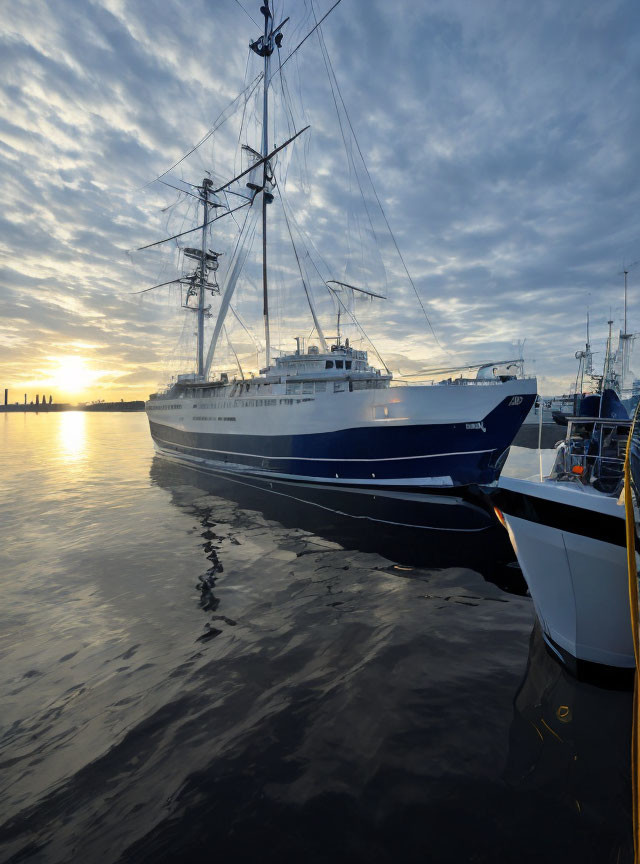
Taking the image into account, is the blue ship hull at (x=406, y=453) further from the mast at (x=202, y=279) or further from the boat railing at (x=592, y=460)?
the mast at (x=202, y=279)

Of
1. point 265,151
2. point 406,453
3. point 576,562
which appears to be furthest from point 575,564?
point 265,151

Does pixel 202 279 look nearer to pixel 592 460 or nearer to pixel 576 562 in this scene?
pixel 592 460

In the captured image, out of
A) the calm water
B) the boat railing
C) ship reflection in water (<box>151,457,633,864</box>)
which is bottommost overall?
the calm water

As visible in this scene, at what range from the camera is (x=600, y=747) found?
13.9ft

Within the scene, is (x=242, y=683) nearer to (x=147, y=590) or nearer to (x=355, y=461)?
(x=147, y=590)

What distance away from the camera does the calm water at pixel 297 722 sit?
3.46 meters

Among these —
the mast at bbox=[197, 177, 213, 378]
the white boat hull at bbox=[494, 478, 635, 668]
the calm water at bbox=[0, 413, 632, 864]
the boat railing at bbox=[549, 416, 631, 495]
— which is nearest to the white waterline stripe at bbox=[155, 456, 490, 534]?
the calm water at bbox=[0, 413, 632, 864]

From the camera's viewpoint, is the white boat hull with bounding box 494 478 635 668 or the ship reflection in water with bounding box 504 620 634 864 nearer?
the ship reflection in water with bounding box 504 620 634 864

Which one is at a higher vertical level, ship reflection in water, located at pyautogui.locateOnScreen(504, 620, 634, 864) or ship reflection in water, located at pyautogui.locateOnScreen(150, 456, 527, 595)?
ship reflection in water, located at pyautogui.locateOnScreen(504, 620, 634, 864)

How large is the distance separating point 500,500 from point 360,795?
13.3 feet

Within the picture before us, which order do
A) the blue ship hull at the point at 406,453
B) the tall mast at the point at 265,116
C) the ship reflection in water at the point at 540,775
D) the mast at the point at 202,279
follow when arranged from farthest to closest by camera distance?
the mast at the point at 202,279 → the tall mast at the point at 265,116 → the blue ship hull at the point at 406,453 → the ship reflection in water at the point at 540,775

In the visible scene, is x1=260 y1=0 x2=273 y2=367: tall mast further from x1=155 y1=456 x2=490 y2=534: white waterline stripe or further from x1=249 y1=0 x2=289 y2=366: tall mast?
x1=155 y1=456 x2=490 y2=534: white waterline stripe

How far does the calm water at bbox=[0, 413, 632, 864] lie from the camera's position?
3459 mm

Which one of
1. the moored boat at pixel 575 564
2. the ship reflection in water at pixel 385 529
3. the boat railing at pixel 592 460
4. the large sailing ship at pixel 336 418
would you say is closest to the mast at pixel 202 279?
the large sailing ship at pixel 336 418
